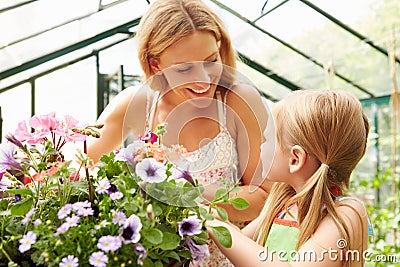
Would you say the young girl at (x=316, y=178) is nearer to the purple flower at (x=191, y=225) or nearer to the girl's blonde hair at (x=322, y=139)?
the girl's blonde hair at (x=322, y=139)

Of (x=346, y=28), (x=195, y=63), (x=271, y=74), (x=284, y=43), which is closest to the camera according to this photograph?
(x=195, y=63)

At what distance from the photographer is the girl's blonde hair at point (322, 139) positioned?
1.09 m

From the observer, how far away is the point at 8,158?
0.82 meters

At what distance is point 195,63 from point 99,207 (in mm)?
436

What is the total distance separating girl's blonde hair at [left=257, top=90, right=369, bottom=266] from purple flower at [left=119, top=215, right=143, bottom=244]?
47cm

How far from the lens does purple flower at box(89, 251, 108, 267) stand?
2.15 ft

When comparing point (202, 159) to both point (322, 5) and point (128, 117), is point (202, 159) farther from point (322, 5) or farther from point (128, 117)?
point (322, 5)

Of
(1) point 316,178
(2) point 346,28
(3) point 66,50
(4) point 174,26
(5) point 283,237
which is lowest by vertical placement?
(3) point 66,50

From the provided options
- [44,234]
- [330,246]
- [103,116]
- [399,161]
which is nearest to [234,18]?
[399,161]

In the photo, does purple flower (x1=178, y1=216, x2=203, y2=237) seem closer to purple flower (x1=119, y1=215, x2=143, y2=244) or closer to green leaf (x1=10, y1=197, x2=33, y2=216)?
purple flower (x1=119, y1=215, x2=143, y2=244)

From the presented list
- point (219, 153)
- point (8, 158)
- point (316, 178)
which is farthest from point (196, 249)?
point (219, 153)

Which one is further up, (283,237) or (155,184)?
(155,184)

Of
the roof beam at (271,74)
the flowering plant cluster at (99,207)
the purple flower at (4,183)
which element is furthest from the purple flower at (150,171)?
the roof beam at (271,74)

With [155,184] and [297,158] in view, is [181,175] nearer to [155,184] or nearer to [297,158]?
[155,184]
